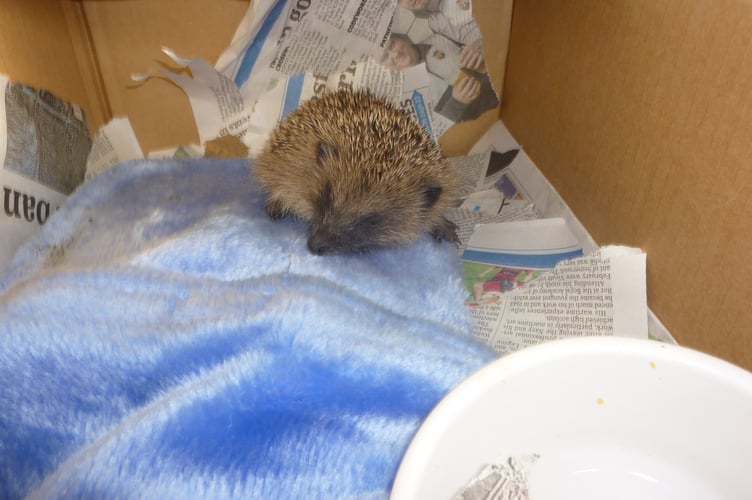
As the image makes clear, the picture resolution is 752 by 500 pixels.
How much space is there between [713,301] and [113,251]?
1.25 metres

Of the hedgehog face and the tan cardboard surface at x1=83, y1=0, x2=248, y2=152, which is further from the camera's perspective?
the tan cardboard surface at x1=83, y1=0, x2=248, y2=152

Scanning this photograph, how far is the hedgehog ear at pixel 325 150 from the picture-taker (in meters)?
1.51

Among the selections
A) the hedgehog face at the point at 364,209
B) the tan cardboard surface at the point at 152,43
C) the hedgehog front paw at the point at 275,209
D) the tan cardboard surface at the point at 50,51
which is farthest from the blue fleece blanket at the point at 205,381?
the tan cardboard surface at the point at 152,43

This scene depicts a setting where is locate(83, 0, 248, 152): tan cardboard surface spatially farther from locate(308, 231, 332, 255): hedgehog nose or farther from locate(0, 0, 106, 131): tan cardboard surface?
locate(308, 231, 332, 255): hedgehog nose

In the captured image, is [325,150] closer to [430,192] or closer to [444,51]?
[430,192]

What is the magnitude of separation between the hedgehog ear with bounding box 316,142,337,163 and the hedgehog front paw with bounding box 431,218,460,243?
364 millimetres

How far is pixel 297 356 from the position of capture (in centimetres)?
93

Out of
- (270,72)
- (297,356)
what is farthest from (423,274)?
(270,72)

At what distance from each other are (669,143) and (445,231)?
64 cm

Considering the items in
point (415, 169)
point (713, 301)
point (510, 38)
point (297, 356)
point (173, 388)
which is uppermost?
point (510, 38)

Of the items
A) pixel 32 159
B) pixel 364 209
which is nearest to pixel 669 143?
pixel 364 209

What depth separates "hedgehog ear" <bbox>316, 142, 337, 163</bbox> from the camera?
1512 millimetres

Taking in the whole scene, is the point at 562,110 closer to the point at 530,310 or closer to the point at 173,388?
the point at 530,310

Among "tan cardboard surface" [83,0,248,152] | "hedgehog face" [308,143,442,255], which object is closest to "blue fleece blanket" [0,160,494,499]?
"hedgehog face" [308,143,442,255]
